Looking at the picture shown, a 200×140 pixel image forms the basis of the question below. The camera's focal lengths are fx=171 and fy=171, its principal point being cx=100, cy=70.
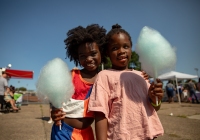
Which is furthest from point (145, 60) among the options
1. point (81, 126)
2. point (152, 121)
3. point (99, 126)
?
point (81, 126)

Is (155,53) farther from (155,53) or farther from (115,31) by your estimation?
(115,31)

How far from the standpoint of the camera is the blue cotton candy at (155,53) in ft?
3.69

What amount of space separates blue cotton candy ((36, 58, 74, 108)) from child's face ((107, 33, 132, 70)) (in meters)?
0.36

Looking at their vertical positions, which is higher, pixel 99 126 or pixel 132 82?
pixel 132 82

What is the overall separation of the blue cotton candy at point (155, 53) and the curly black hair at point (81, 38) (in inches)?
14.1

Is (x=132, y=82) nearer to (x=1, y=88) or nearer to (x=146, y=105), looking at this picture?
(x=146, y=105)

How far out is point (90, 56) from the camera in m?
1.31

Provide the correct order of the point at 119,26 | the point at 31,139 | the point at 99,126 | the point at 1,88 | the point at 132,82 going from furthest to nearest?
the point at 1,88 → the point at 31,139 → the point at 119,26 → the point at 132,82 → the point at 99,126

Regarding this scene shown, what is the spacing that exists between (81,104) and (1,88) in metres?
5.44

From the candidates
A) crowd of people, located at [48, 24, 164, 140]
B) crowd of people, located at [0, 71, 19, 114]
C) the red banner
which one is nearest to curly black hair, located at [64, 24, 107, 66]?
crowd of people, located at [48, 24, 164, 140]

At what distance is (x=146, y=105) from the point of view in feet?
3.69

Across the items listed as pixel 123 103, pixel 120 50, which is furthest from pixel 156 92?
pixel 120 50

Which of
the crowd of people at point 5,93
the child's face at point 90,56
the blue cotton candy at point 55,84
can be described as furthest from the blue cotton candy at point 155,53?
the crowd of people at point 5,93

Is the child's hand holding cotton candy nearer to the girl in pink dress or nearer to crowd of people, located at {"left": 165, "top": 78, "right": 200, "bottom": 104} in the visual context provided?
the girl in pink dress
